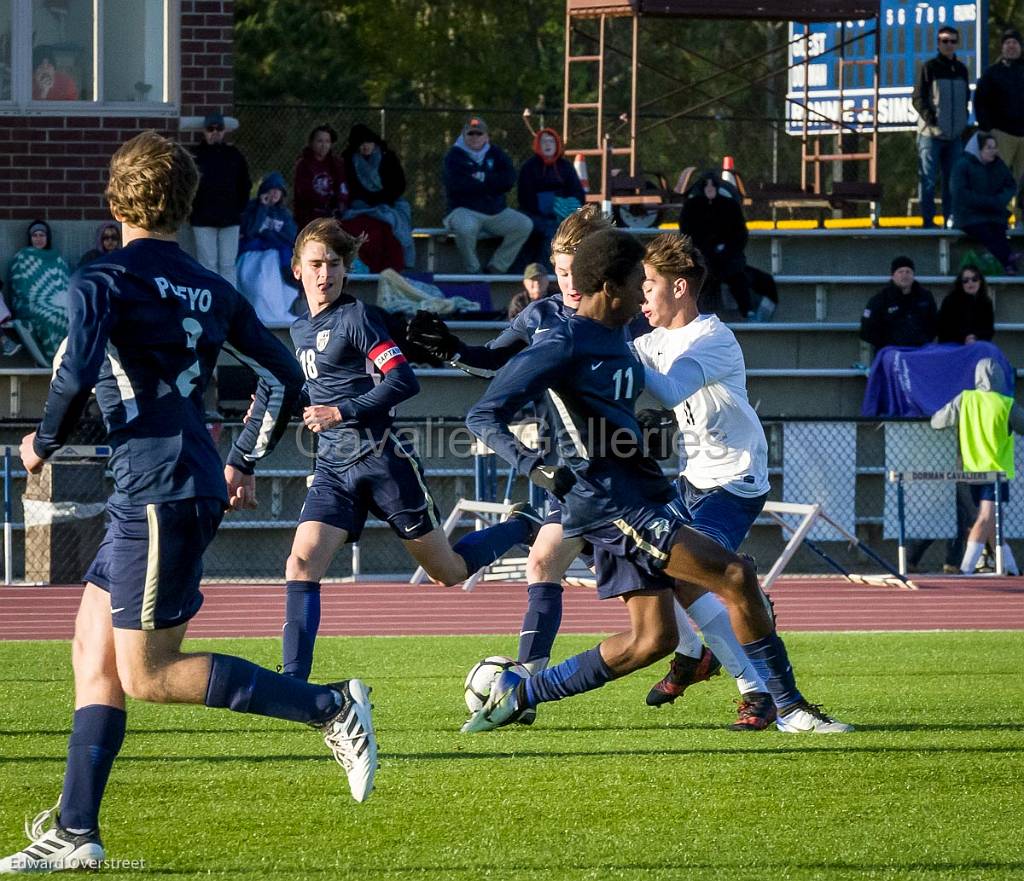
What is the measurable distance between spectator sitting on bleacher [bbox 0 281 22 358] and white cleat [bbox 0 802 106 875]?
1248 centimetres

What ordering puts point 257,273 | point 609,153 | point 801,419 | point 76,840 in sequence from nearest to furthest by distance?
point 76,840 < point 801,419 < point 257,273 < point 609,153

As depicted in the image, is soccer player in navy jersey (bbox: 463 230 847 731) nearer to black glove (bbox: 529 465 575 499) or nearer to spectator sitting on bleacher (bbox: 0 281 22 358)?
black glove (bbox: 529 465 575 499)

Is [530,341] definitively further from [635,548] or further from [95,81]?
[95,81]

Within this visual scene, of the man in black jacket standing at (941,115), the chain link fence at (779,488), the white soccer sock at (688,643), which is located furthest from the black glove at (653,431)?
the man in black jacket standing at (941,115)

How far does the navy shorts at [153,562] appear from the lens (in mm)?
4973

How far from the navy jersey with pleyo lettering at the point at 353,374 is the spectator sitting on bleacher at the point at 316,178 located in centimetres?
1041

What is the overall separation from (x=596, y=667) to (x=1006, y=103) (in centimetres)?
1600

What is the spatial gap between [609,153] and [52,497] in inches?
331

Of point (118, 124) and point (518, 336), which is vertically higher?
point (118, 124)

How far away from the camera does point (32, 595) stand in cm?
1461

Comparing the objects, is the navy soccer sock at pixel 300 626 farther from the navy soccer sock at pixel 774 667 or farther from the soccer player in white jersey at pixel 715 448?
the navy soccer sock at pixel 774 667

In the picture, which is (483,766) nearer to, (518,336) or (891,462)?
(518,336)

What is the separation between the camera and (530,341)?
25.9ft

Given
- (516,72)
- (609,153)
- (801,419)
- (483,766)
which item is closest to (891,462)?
(801,419)
